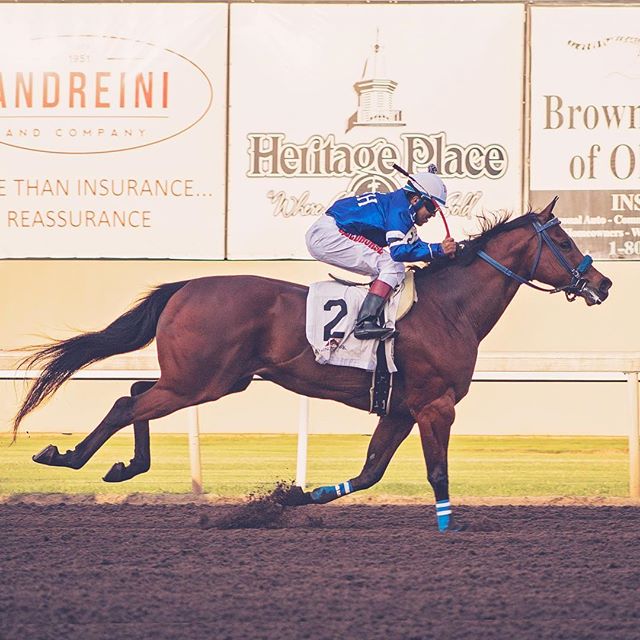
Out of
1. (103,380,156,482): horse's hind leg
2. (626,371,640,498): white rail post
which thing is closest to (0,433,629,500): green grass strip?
(626,371,640,498): white rail post

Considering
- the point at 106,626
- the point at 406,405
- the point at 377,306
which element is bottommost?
the point at 106,626

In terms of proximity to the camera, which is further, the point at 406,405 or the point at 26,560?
the point at 406,405

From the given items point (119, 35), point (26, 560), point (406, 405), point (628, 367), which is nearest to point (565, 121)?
point (628, 367)

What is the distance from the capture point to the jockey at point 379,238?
598cm

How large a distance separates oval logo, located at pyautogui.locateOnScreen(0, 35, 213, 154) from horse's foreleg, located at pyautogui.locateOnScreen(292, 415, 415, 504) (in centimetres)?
414

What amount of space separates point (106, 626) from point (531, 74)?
22.6 feet

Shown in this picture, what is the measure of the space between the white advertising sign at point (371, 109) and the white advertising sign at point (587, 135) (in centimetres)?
18

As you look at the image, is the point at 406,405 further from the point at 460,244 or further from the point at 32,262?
the point at 32,262

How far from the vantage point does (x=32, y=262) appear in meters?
10.1

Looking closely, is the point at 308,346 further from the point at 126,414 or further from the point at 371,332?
the point at 126,414

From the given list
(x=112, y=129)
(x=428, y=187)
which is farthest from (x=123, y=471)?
(x=112, y=129)

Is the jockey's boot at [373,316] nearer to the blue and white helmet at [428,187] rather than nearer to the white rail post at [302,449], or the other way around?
the blue and white helmet at [428,187]

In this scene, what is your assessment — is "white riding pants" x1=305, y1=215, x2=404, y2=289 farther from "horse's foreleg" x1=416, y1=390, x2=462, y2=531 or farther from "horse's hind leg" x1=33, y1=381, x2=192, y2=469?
"horse's hind leg" x1=33, y1=381, x2=192, y2=469

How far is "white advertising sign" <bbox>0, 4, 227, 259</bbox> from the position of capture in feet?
31.8
